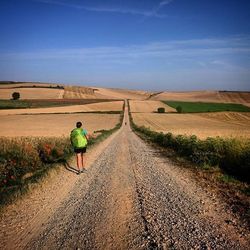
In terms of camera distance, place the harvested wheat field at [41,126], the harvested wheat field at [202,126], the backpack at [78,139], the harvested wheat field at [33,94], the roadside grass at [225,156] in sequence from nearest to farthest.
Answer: the roadside grass at [225,156] → the backpack at [78,139] → the harvested wheat field at [202,126] → the harvested wheat field at [41,126] → the harvested wheat field at [33,94]

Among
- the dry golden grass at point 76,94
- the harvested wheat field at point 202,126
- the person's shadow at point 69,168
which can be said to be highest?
the person's shadow at point 69,168

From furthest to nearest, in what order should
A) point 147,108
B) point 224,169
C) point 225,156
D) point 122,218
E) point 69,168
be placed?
point 147,108 < point 225,156 < point 69,168 < point 224,169 < point 122,218

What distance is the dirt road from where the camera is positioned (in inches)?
222

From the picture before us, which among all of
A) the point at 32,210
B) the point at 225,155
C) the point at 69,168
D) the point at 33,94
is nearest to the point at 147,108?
the point at 33,94

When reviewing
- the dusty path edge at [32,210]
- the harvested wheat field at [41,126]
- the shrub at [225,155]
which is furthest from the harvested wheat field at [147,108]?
the dusty path edge at [32,210]

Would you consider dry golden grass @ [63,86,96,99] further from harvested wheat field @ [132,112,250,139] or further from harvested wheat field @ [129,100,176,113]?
harvested wheat field @ [132,112,250,139]

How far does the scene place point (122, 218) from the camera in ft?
22.4

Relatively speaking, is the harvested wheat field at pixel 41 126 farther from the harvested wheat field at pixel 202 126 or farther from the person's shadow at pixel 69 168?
the person's shadow at pixel 69 168

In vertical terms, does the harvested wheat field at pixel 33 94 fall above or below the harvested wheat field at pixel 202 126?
above

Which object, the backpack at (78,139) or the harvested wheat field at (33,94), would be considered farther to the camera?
the harvested wheat field at (33,94)

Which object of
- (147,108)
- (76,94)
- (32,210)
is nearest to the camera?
(32,210)

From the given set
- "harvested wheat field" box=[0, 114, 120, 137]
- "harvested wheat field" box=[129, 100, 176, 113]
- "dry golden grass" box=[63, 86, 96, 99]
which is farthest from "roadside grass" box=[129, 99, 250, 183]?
"dry golden grass" box=[63, 86, 96, 99]

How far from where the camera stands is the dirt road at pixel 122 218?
5645 mm

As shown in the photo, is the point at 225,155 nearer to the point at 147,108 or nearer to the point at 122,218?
the point at 122,218
